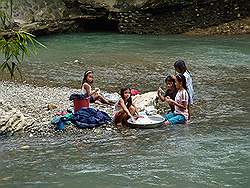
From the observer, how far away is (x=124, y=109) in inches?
332

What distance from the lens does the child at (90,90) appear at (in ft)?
31.8

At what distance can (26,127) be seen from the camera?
27.6ft

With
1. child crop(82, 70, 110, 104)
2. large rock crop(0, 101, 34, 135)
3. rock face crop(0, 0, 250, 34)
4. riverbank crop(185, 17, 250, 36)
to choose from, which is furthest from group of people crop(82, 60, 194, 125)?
rock face crop(0, 0, 250, 34)

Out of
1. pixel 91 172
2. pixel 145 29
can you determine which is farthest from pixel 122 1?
pixel 91 172

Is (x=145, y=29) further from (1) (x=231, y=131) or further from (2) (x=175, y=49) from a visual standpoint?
(1) (x=231, y=131)

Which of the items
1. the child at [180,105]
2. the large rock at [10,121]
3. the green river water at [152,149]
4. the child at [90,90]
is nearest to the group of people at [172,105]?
the child at [180,105]

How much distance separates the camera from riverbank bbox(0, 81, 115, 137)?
331 inches

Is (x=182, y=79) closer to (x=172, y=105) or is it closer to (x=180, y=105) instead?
(x=180, y=105)

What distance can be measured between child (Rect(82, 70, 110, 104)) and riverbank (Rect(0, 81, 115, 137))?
0.31 m

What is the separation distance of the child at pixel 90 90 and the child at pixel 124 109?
3.51 ft

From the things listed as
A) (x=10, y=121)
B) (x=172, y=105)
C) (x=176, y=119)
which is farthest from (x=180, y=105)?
(x=10, y=121)

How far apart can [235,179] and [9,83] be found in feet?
26.6

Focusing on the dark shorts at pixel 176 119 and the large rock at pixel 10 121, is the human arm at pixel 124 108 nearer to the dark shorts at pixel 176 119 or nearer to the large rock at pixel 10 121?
the dark shorts at pixel 176 119

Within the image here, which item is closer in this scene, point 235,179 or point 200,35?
point 235,179
